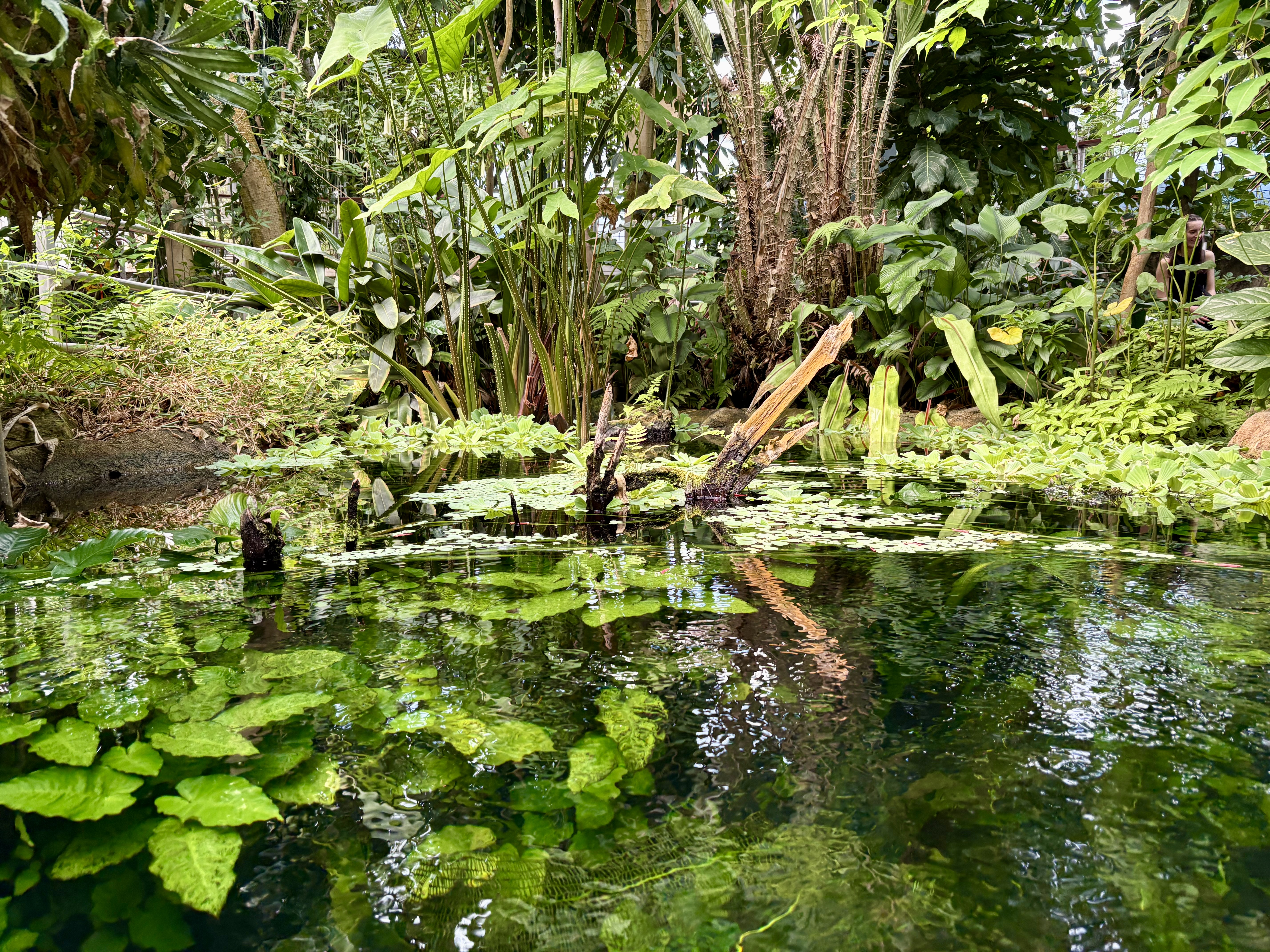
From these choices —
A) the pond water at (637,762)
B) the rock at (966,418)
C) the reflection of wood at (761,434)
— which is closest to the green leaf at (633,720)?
the pond water at (637,762)

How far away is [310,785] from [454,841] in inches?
5.8

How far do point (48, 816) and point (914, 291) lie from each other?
4.06 metres

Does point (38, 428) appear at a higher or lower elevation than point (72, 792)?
higher

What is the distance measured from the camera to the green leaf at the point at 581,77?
226 cm

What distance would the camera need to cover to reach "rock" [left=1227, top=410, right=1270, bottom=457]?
2.51 metres

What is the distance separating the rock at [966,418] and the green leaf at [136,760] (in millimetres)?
3939

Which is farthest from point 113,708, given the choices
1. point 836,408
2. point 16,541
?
point 836,408

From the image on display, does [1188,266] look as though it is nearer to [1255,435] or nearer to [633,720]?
[1255,435]

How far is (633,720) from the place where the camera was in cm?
73

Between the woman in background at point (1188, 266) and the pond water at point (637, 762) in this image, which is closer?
the pond water at point (637, 762)

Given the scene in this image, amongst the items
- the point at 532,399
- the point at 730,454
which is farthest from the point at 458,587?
the point at 532,399

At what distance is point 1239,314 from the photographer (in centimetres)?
253

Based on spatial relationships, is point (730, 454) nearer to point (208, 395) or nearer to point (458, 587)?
point (458, 587)

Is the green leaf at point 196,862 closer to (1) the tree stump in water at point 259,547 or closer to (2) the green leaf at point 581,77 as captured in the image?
(1) the tree stump in water at point 259,547
